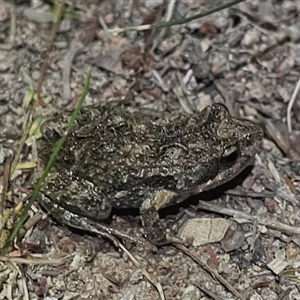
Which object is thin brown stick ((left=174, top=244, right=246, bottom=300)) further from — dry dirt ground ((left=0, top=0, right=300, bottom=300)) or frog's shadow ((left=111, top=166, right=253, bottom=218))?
frog's shadow ((left=111, top=166, right=253, bottom=218))

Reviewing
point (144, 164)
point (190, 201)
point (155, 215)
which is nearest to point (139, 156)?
point (144, 164)

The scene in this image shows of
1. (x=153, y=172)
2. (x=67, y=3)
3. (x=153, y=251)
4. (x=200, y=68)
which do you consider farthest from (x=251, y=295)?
(x=67, y=3)

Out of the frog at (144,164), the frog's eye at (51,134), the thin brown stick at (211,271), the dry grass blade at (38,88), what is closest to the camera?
the thin brown stick at (211,271)

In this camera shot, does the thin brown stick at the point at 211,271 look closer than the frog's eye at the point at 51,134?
Yes

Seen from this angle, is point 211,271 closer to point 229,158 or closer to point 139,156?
point 229,158

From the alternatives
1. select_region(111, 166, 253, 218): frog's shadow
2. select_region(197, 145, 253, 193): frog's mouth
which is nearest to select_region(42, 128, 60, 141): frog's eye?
select_region(111, 166, 253, 218): frog's shadow

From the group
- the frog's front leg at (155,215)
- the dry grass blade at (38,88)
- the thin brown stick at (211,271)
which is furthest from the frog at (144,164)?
the dry grass blade at (38,88)

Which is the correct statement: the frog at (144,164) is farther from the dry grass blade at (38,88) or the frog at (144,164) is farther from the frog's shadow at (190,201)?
the dry grass blade at (38,88)

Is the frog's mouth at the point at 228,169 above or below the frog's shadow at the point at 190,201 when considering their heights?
above
